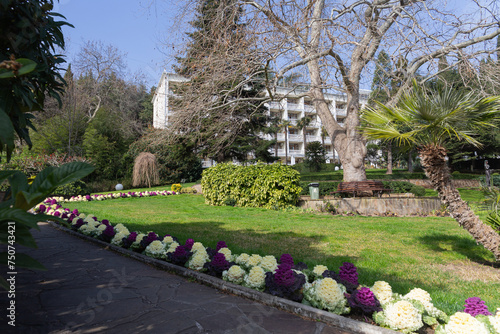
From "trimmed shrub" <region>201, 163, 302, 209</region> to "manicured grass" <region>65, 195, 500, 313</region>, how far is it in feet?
5.70

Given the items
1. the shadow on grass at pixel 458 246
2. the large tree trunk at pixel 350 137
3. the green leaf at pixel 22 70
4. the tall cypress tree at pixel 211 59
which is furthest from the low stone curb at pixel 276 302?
the large tree trunk at pixel 350 137

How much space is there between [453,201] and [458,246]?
198 cm

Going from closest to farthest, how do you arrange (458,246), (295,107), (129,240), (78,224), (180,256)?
1. (180,256)
2. (129,240)
3. (458,246)
4. (78,224)
5. (295,107)

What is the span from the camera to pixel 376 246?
5621 millimetres

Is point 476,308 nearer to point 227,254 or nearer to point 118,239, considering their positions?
point 227,254

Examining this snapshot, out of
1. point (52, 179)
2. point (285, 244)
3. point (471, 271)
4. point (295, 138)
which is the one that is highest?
point (295, 138)

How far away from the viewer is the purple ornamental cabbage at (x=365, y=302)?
2672 mm

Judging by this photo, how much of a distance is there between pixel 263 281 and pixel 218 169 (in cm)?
1007

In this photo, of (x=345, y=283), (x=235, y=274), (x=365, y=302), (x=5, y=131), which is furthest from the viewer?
(x=235, y=274)

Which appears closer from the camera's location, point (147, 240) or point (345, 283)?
point (345, 283)

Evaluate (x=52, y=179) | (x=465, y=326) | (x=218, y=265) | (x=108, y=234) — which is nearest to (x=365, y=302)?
(x=465, y=326)

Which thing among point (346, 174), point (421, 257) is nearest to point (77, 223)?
point (421, 257)

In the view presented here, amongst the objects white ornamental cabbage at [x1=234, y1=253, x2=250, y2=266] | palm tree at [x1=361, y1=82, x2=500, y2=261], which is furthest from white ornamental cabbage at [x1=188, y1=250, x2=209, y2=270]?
palm tree at [x1=361, y1=82, x2=500, y2=261]

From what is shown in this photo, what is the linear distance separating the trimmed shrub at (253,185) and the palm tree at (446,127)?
6.45 meters
